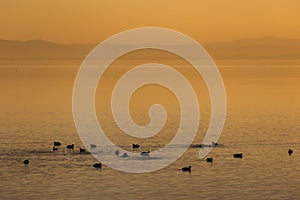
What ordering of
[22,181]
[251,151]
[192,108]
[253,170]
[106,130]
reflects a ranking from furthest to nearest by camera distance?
[192,108] < [106,130] < [251,151] < [253,170] < [22,181]

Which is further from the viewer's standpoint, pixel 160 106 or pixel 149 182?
pixel 160 106

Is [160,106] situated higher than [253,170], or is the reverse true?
[160,106]

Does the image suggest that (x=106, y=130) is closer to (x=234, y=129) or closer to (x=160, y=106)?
(x=234, y=129)

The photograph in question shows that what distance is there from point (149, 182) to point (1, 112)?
58241 millimetres

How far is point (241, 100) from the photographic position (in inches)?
5399

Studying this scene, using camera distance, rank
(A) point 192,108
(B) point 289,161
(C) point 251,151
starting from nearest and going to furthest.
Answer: (B) point 289,161
(C) point 251,151
(A) point 192,108

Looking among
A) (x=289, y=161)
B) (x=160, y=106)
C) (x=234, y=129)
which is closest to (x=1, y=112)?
(x=160, y=106)

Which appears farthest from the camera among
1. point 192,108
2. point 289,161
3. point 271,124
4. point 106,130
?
point 192,108

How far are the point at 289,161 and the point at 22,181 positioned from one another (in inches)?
1019

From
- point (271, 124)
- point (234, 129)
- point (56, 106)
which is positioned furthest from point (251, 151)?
point (56, 106)

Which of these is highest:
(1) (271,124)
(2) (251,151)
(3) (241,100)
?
(3) (241,100)

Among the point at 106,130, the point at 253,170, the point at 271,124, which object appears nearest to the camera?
the point at 253,170

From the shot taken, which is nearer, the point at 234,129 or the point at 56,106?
the point at 234,129

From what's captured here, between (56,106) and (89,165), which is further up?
(56,106)
